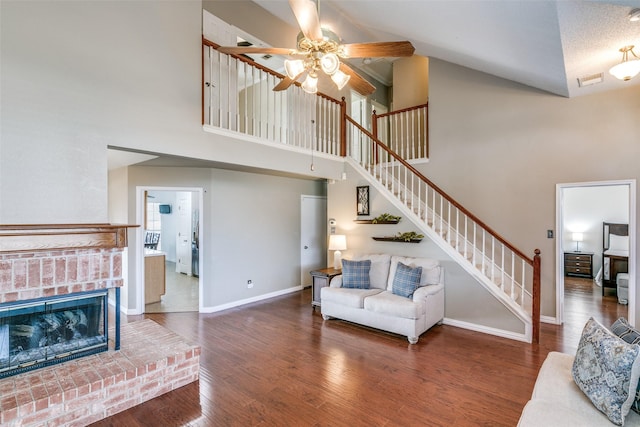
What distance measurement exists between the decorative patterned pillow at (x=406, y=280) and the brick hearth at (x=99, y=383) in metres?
2.62

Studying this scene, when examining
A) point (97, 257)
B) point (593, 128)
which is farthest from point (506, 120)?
point (97, 257)

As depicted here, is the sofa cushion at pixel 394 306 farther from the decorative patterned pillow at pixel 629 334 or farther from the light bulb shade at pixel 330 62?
the light bulb shade at pixel 330 62

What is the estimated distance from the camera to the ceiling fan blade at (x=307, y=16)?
87.2 inches

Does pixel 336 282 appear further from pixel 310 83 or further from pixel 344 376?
pixel 310 83

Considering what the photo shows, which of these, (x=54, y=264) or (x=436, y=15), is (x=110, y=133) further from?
(x=436, y=15)

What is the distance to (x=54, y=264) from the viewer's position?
8.75 feet

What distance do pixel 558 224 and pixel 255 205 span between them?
475 cm

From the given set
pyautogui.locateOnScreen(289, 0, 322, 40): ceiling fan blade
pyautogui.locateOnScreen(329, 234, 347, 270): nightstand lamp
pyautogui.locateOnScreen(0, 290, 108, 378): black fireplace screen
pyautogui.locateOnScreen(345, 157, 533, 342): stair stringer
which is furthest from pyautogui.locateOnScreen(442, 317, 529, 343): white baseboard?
pyautogui.locateOnScreen(0, 290, 108, 378): black fireplace screen

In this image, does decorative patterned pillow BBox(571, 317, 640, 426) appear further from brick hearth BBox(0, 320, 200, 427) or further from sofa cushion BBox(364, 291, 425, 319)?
brick hearth BBox(0, 320, 200, 427)

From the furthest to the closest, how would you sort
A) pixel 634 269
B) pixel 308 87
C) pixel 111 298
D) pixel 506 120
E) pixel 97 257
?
pixel 111 298, pixel 506 120, pixel 634 269, pixel 308 87, pixel 97 257

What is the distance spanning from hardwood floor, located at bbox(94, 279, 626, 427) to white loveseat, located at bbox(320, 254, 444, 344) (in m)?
0.17

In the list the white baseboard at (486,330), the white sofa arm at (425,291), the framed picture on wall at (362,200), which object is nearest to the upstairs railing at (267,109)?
the framed picture on wall at (362,200)

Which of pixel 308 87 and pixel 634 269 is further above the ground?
pixel 308 87

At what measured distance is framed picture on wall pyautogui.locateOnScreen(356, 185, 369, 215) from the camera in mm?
5359
